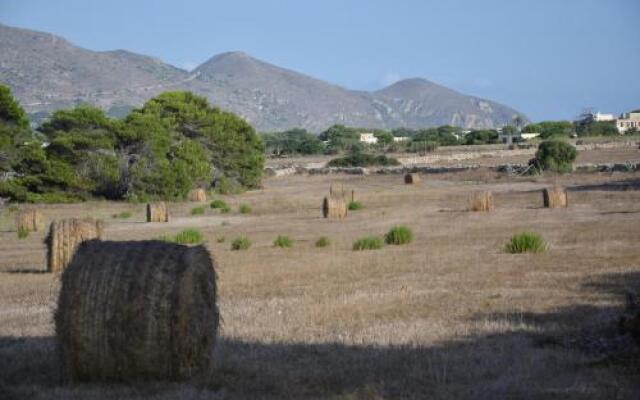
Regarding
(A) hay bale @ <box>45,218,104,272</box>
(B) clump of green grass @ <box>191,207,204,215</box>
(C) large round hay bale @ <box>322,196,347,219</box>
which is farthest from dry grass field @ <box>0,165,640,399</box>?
(B) clump of green grass @ <box>191,207,204,215</box>

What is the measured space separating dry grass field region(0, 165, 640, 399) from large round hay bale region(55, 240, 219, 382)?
196mm

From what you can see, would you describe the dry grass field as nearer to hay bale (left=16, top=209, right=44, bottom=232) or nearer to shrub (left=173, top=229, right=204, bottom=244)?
shrub (left=173, top=229, right=204, bottom=244)

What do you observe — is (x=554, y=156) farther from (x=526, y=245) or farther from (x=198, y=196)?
(x=526, y=245)

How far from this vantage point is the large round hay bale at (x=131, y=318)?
28.8ft

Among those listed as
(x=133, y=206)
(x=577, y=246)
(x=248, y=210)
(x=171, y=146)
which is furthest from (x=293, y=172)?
(x=577, y=246)

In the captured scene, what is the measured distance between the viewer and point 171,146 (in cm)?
5612

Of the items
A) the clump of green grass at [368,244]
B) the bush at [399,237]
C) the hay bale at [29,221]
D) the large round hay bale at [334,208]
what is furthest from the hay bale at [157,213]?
the clump of green grass at [368,244]

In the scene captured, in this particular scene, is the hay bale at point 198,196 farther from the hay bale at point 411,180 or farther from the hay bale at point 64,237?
the hay bale at point 64,237

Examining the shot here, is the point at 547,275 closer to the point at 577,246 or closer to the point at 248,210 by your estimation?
the point at 577,246

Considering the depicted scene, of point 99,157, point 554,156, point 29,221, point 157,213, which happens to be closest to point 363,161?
point 554,156

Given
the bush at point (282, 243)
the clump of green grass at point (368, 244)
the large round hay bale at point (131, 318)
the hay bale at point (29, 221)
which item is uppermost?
the large round hay bale at point (131, 318)

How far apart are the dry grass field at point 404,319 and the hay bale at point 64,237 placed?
0.75m

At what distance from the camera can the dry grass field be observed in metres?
8.66

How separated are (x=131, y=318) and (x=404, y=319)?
4.39 metres
